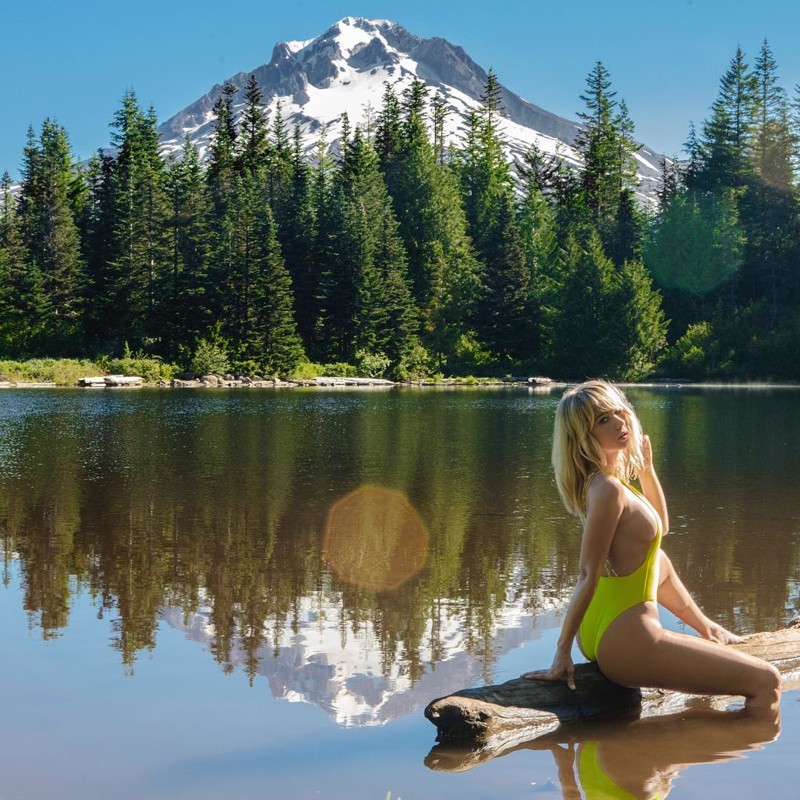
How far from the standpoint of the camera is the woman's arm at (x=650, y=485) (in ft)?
19.4

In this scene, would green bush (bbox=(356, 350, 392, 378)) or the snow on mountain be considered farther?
green bush (bbox=(356, 350, 392, 378))

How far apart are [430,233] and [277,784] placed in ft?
241

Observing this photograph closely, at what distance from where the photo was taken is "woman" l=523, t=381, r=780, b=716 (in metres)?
5.40

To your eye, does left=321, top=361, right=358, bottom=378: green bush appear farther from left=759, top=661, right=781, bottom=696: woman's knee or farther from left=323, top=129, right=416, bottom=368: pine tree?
left=759, top=661, right=781, bottom=696: woman's knee

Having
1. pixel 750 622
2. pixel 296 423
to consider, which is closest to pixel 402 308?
pixel 296 423

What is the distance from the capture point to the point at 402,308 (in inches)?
2761

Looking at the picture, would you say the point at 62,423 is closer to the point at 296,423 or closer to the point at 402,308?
the point at 296,423

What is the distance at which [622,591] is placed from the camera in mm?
5473

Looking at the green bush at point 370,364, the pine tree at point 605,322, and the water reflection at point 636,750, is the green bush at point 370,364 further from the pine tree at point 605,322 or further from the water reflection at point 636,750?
the water reflection at point 636,750

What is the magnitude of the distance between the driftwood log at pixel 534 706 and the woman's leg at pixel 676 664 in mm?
139

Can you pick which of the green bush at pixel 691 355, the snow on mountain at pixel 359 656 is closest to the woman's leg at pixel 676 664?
the snow on mountain at pixel 359 656

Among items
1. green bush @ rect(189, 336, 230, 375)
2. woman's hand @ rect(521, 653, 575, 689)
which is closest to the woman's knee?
woman's hand @ rect(521, 653, 575, 689)

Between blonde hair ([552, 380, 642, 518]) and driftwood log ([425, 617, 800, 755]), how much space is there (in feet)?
3.15

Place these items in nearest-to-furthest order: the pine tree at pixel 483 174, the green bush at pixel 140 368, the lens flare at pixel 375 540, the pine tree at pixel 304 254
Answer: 1. the lens flare at pixel 375 540
2. the green bush at pixel 140 368
3. the pine tree at pixel 304 254
4. the pine tree at pixel 483 174
